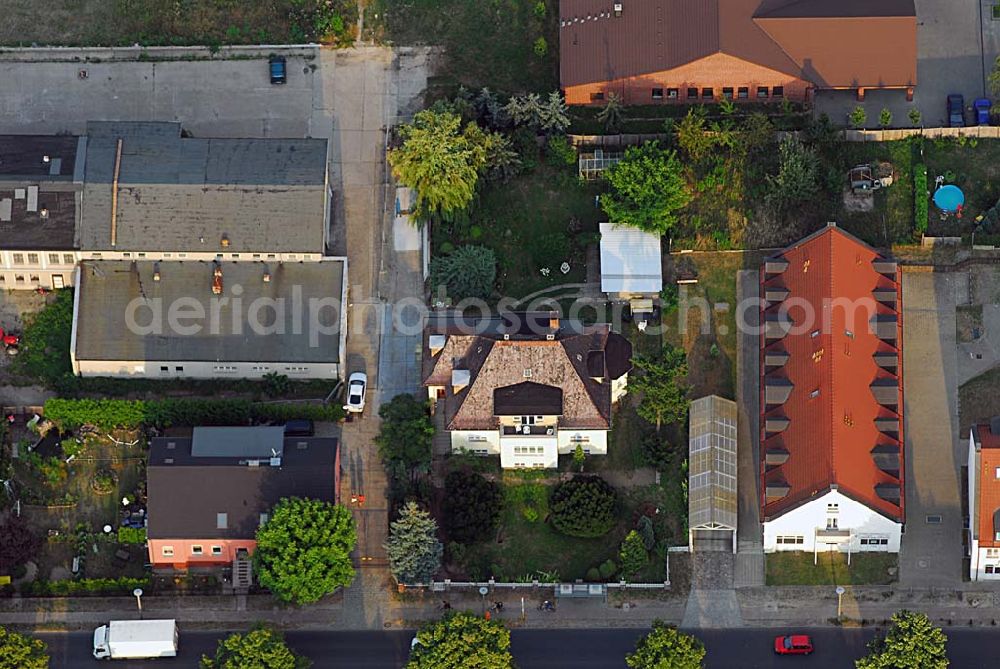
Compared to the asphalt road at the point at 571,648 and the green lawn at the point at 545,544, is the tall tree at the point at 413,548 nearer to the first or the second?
the green lawn at the point at 545,544

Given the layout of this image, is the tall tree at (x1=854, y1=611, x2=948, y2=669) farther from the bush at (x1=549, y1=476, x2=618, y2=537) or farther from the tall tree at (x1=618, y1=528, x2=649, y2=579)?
the bush at (x1=549, y1=476, x2=618, y2=537)

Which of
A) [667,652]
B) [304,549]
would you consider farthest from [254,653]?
[667,652]

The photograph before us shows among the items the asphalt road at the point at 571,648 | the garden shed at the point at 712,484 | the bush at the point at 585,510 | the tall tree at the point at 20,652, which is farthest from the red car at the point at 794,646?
the tall tree at the point at 20,652

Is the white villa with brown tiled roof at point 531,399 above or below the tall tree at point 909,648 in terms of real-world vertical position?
above

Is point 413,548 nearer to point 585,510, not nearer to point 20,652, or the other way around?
point 585,510

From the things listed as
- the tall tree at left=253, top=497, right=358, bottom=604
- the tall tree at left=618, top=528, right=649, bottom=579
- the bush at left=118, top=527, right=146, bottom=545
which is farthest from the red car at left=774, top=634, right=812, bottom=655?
the bush at left=118, top=527, right=146, bottom=545

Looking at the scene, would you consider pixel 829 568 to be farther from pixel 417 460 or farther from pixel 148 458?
pixel 148 458

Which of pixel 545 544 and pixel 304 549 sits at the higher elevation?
pixel 545 544

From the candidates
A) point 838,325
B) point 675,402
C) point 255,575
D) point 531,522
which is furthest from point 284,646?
point 838,325
